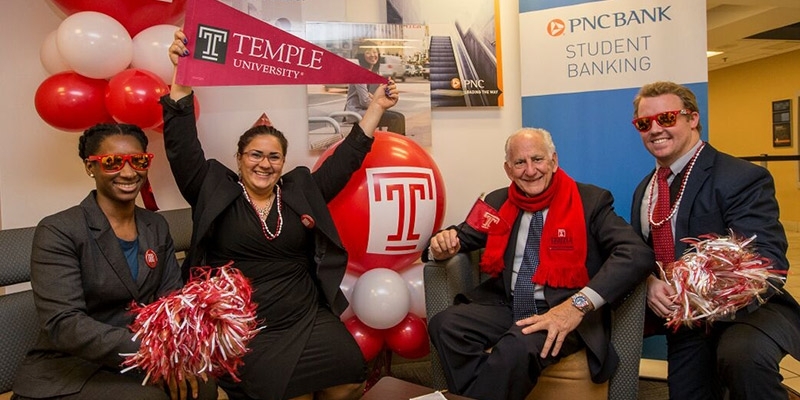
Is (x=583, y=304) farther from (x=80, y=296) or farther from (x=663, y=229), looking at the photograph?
(x=80, y=296)

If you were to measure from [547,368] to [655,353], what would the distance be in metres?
1.40

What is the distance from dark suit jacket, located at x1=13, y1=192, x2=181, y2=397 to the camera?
1641 mm

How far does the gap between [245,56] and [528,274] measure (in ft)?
4.94

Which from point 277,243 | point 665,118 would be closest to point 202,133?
point 277,243

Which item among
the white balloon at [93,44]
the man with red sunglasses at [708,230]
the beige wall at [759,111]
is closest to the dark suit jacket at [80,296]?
the white balloon at [93,44]

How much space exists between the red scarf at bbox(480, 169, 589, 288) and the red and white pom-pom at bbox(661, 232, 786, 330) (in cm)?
42

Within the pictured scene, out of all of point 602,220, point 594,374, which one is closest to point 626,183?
point 602,220

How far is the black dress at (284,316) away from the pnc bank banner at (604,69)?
1.78 metres

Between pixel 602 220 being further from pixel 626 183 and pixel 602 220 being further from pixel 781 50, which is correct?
Answer: pixel 781 50

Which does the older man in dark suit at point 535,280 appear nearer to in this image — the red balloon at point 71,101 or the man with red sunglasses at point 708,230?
the man with red sunglasses at point 708,230

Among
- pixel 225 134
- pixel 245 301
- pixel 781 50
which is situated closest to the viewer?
pixel 245 301

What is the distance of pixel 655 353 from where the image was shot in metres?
3.17

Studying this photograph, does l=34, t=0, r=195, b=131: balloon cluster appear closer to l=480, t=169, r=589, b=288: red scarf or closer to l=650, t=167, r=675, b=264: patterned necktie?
l=480, t=169, r=589, b=288: red scarf

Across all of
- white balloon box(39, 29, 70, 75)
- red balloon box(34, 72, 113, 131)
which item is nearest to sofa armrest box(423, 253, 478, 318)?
red balloon box(34, 72, 113, 131)
